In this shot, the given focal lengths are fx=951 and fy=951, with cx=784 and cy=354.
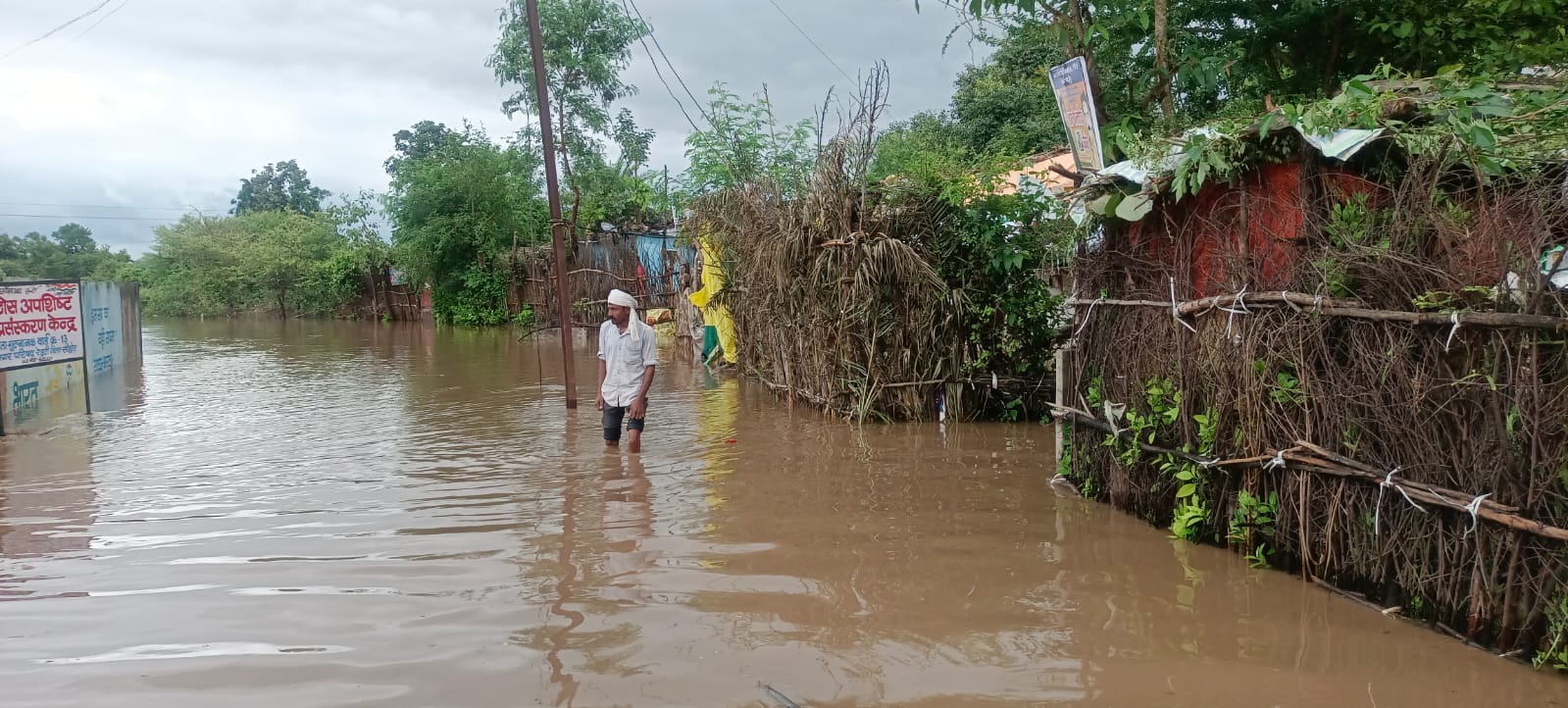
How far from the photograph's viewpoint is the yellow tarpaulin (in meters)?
12.5

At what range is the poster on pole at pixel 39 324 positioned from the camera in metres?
9.41

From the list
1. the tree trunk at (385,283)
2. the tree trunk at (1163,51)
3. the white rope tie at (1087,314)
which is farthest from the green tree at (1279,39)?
the tree trunk at (385,283)

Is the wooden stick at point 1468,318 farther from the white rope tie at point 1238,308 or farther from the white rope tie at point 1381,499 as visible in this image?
the white rope tie at point 1381,499

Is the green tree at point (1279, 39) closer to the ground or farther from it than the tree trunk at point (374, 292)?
farther from it

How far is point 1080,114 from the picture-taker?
20.9 feet

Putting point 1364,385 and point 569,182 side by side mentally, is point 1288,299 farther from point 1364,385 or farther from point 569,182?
point 569,182

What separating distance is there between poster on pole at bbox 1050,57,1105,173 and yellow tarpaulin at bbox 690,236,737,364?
20.9 ft

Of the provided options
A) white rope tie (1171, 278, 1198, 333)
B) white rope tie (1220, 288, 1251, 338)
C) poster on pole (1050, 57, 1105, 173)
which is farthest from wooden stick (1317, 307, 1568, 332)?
poster on pole (1050, 57, 1105, 173)

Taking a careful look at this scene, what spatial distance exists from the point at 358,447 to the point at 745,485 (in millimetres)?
3943

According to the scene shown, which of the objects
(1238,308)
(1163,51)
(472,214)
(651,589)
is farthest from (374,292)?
(1238,308)

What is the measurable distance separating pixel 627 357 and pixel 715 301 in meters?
5.30

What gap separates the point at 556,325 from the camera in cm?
2169

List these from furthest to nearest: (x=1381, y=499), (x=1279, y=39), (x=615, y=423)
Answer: (x=1279, y=39) < (x=615, y=423) < (x=1381, y=499)

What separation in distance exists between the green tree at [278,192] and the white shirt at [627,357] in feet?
233
